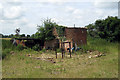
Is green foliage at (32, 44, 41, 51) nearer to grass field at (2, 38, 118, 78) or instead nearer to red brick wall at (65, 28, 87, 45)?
red brick wall at (65, 28, 87, 45)

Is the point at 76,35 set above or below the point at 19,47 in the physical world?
above

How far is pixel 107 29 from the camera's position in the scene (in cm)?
2558

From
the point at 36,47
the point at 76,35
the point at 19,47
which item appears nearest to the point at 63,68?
the point at 36,47

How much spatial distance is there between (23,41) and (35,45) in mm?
1869

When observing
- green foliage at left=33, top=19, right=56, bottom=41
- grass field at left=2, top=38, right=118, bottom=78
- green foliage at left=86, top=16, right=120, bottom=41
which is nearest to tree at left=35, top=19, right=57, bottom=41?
green foliage at left=33, top=19, right=56, bottom=41

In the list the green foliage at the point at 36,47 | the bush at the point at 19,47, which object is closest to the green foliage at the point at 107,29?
the green foliage at the point at 36,47

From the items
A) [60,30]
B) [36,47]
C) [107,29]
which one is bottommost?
[36,47]

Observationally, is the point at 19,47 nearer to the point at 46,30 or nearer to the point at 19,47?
the point at 19,47

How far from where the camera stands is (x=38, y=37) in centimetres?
1820

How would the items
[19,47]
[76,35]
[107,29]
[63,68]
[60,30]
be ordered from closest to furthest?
1. [63,68]
2. [19,47]
3. [60,30]
4. [76,35]
5. [107,29]

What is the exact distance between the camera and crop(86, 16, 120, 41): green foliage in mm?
23891

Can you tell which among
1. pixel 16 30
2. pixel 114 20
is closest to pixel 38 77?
pixel 16 30

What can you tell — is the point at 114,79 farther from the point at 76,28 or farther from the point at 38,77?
the point at 76,28

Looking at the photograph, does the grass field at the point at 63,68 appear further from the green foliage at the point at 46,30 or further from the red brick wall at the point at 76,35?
the green foliage at the point at 46,30
